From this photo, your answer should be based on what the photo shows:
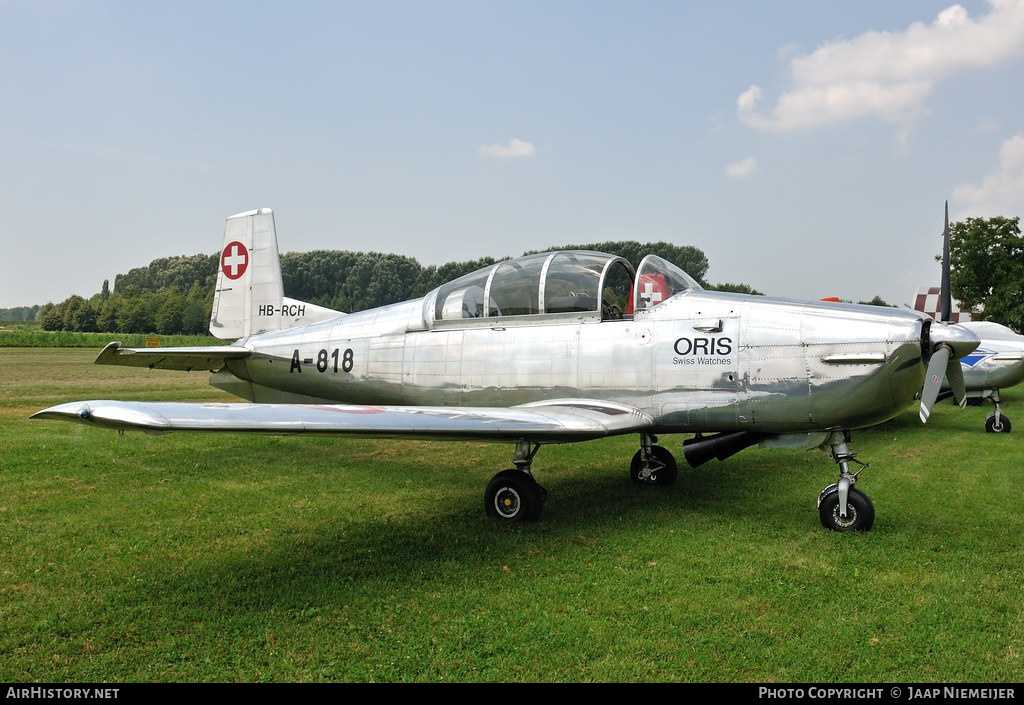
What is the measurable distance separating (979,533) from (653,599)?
3231mm

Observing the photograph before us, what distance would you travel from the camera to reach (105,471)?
756cm

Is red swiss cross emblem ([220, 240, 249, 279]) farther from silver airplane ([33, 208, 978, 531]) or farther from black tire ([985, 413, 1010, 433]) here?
black tire ([985, 413, 1010, 433])

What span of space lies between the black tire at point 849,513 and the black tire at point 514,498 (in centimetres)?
234

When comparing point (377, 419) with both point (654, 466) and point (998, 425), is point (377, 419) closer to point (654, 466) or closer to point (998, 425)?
point (654, 466)

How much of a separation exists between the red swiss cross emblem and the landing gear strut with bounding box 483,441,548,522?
5.57 metres

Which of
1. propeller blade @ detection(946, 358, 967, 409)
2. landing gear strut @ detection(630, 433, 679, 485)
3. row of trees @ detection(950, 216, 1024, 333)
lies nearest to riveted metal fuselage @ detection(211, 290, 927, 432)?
propeller blade @ detection(946, 358, 967, 409)

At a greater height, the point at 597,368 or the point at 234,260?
the point at 234,260

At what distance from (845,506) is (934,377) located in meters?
1.22

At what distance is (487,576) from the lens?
14.6ft

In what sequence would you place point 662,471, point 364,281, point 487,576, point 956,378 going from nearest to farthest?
point 487,576
point 956,378
point 662,471
point 364,281

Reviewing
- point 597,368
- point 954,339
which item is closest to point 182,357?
point 597,368

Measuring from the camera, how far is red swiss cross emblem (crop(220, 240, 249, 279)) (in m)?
9.37
